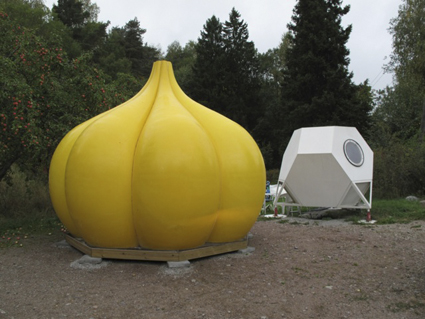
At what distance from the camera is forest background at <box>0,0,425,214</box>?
9.34m

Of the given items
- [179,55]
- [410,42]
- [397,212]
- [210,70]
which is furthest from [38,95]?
[179,55]

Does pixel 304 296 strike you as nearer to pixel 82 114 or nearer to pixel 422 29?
pixel 82 114

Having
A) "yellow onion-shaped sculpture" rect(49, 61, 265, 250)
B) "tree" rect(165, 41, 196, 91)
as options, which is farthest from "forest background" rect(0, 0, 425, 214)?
"tree" rect(165, 41, 196, 91)

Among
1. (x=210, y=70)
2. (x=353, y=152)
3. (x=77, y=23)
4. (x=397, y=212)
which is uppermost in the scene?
(x=77, y=23)

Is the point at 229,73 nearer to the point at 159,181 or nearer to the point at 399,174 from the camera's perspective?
the point at 399,174

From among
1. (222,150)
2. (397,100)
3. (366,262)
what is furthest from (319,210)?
(397,100)

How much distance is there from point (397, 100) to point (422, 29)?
37.1 ft

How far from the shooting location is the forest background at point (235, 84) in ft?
30.6

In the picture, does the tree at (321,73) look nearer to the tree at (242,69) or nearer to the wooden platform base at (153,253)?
the tree at (242,69)

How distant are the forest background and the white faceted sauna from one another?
535 cm

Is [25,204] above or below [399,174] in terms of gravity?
below

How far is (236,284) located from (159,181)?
192cm

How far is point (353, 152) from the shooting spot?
37.9 ft

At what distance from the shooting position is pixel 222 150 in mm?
6836
